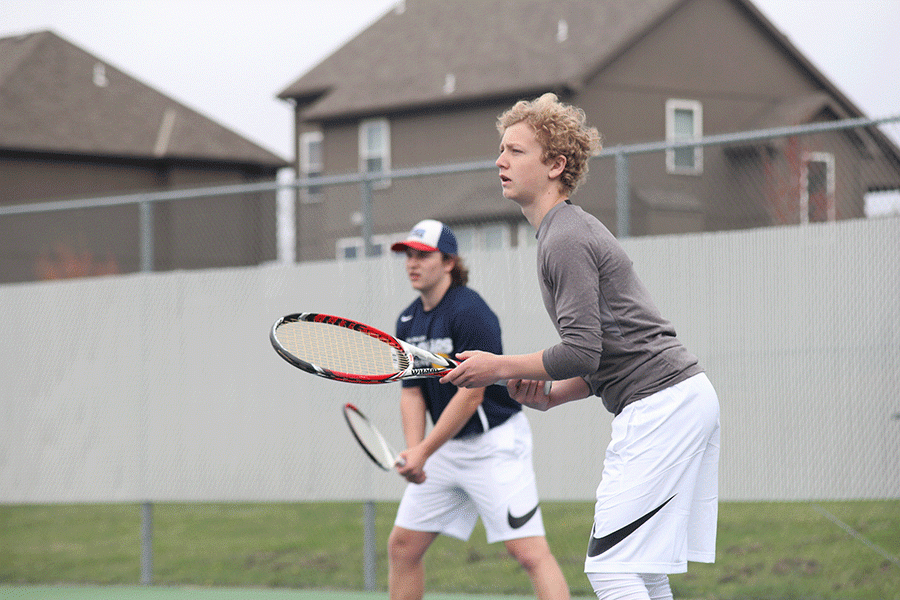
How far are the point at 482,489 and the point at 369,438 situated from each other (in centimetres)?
71

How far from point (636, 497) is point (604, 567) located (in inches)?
9.2

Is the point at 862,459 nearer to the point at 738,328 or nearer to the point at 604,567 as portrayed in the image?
the point at 738,328

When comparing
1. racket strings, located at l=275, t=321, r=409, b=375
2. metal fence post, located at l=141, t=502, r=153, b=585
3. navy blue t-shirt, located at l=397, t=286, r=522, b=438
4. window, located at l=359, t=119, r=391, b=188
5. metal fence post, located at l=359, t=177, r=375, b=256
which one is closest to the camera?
racket strings, located at l=275, t=321, r=409, b=375

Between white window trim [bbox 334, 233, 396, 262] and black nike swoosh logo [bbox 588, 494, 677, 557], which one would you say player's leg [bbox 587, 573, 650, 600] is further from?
white window trim [bbox 334, 233, 396, 262]

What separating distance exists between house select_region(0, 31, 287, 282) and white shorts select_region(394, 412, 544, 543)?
17183 mm

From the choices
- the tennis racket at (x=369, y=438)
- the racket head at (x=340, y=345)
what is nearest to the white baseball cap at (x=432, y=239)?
the tennis racket at (x=369, y=438)

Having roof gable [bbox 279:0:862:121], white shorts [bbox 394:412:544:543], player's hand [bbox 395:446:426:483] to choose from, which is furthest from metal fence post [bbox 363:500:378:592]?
roof gable [bbox 279:0:862:121]

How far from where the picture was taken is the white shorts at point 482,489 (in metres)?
4.90

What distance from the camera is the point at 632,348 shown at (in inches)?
135

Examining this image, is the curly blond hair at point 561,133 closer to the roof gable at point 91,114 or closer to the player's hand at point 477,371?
the player's hand at point 477,371

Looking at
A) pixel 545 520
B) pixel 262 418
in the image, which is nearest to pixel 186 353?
pixel 262 418

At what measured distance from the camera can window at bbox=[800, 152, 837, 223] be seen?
8789 mm

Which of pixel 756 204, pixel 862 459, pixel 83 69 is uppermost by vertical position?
pixel 83 69

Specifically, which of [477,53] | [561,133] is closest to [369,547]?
[561,133]
